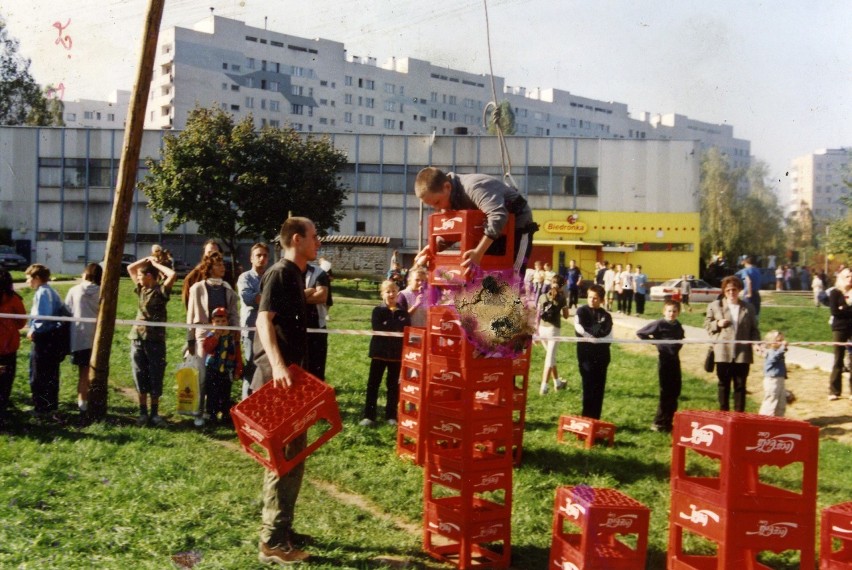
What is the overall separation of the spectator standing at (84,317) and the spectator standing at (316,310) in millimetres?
2665

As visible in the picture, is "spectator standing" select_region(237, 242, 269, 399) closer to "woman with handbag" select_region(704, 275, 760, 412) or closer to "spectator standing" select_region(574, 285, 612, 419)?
"spectator standing" select_region(574, 285, 612, 419)

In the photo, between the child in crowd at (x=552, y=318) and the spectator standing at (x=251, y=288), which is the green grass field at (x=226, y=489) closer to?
the spectator standing at (x=251, y=288)

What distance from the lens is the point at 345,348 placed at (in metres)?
16.0

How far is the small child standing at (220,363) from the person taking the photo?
30.3ft

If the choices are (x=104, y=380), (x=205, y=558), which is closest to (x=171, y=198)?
(x=104, y=380)

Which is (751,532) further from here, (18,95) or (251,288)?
(18,95)

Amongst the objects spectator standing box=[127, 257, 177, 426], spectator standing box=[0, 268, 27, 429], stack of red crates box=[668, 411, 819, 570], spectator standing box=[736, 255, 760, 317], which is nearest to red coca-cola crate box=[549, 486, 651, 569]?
stack of red crates box=[668, 411, 819, 570]

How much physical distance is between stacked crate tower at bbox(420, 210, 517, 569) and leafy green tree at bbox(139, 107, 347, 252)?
30860 mm

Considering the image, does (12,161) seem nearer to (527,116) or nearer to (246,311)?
(246,311)

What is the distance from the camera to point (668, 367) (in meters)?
9.99

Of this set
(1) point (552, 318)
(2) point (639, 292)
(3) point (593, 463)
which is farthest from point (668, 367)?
(2) point (639, 292)

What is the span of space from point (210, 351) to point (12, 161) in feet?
165

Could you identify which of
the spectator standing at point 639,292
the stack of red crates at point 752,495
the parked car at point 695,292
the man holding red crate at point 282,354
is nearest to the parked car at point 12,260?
the spectator standing at point 639,292

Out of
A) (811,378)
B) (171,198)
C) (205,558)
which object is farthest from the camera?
(171,198)
